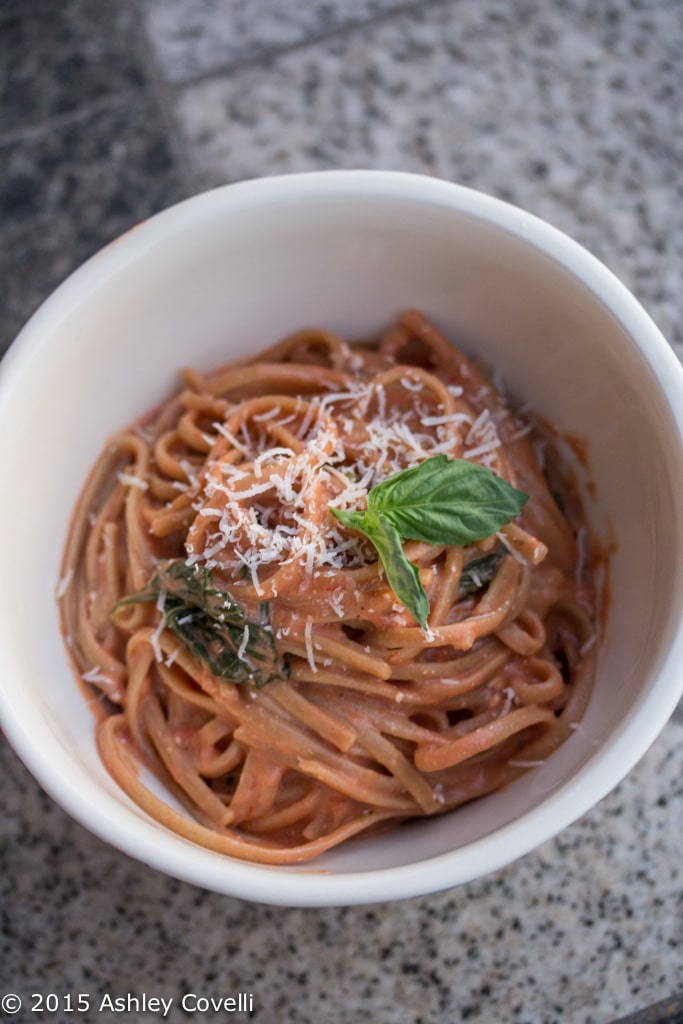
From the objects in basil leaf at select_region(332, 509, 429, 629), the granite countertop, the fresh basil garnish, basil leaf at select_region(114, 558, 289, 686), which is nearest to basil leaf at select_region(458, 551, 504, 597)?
the fresh basil garnish

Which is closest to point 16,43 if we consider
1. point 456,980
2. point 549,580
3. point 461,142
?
point 461,142

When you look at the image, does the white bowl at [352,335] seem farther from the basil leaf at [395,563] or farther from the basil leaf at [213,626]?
the basil leaf at [395,563]

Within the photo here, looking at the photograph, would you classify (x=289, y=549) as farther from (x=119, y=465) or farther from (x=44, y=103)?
(x=44, y=103)

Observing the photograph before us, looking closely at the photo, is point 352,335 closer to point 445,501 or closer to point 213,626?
point 445,501

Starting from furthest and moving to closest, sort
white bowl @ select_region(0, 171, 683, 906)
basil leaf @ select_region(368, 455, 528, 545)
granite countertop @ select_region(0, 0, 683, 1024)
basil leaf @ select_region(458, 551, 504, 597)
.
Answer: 1. granite countertop @ select_region(0, 0, 683, 1024)
2. basil leaf @ select_region(458, 551, 504, 597)
3. basil leaf @ select_region(368, 455, 528, 545)
4. white bowl @ select_region(0, 171, 683, 906)

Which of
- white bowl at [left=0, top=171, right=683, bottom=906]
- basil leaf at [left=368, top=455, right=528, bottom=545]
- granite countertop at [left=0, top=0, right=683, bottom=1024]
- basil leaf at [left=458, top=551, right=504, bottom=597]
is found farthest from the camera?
granite countertop at [left=0, top=0, right=683, bottom=1024]

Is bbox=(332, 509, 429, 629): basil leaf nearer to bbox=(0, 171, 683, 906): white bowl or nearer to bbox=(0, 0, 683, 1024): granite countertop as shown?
bbox=(0, 171, 683, 906): white bowl

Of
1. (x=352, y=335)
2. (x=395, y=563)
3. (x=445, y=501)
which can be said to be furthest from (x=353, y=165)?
(x=395, y=563)
